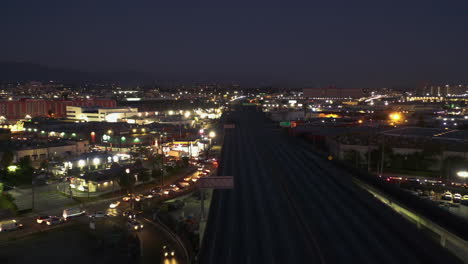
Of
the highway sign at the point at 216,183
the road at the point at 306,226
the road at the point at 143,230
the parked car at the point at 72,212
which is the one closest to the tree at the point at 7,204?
the road at the point at 143,230

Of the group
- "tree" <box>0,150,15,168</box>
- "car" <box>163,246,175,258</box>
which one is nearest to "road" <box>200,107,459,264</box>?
"car" <box>163,246,175,258</box>

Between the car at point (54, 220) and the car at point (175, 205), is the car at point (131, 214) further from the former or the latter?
the car at point (54, 220)

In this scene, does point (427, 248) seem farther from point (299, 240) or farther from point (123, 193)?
point (123, 193)

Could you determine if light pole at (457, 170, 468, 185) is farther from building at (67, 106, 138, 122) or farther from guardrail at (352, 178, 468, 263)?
building at (67, 106, 138, 122)

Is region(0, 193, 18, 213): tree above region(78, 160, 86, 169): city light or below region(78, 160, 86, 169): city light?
below

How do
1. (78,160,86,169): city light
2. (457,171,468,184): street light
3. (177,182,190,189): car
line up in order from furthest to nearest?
(78,160,86,169): city light, (177,182,190,189): car, (457,171,468,184): street light

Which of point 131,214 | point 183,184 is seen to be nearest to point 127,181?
point 131,214

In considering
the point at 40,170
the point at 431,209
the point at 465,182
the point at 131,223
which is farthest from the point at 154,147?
the point at 431,209
